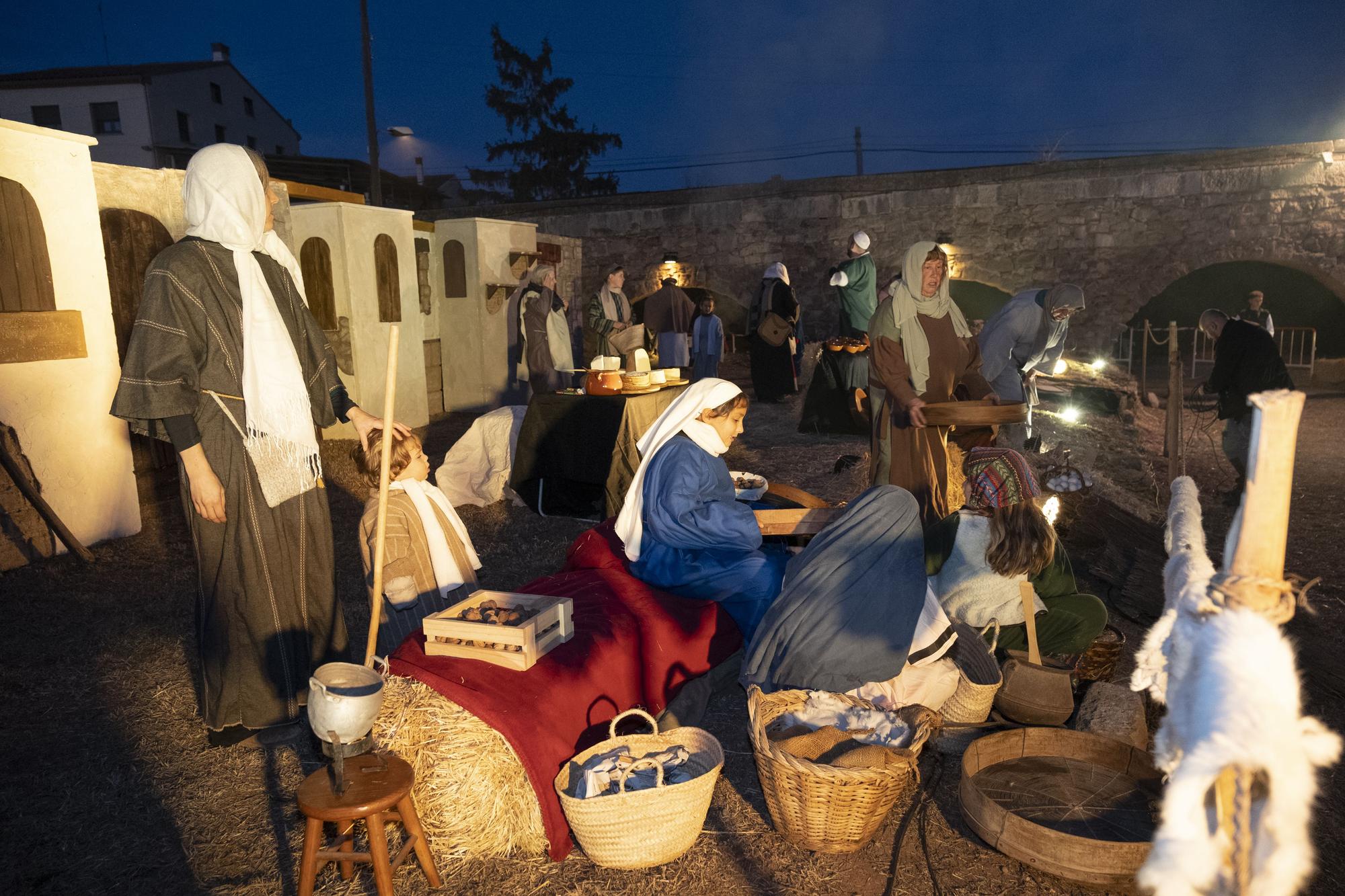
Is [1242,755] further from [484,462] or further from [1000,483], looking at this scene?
[484,462]

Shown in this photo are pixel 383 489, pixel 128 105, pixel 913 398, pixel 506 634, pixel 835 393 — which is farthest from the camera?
pixel 128 105

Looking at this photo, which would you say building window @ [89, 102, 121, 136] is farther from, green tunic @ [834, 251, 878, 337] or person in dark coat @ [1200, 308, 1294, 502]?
person in dark coat @ [1200, 308, 1294, 502]

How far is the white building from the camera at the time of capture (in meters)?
28.7

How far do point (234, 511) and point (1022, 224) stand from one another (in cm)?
1582

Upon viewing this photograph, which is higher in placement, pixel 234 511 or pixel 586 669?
pixel 234 511

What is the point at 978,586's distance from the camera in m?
3.65

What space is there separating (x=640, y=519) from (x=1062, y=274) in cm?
1435

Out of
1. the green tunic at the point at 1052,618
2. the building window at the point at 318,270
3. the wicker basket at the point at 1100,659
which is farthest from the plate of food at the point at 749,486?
the building window at the point at 318,270

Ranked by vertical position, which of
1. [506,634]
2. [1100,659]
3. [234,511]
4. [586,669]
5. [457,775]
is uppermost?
[234,511]

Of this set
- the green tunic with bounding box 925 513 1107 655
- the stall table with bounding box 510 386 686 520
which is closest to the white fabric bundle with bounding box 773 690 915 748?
the green tunic with bounding box 925 513 1107 655

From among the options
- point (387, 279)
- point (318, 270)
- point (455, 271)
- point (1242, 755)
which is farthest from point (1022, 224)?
point (1242, 755)

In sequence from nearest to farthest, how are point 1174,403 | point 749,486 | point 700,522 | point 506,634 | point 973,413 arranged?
point 506,634 → point 700,522 → point 973,413 → point 749,486 → point 1174,403

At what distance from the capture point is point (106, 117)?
29.3m

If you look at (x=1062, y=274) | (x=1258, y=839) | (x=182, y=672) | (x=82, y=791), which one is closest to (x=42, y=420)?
(x=182, y=672)
